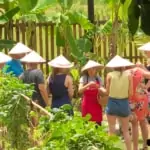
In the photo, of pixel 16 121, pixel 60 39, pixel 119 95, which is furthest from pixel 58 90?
pixel 60 39

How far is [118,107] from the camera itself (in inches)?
281

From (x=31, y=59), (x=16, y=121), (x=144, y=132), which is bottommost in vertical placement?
(x=144, y=132)

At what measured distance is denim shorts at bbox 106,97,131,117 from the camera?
7105 mm

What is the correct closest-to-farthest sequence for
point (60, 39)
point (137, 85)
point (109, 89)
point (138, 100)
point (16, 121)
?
1. point (16, 121)
2. point (109, 89)
3. point (137, 85)
4. point (138, 100)
5. point (60, 39)

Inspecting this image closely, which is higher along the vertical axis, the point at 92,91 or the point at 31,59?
the point at 31,59

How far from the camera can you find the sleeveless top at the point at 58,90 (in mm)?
7281

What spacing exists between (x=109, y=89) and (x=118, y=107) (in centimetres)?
28

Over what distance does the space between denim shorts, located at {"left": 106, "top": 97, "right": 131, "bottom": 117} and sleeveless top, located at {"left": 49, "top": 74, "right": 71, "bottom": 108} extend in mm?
547

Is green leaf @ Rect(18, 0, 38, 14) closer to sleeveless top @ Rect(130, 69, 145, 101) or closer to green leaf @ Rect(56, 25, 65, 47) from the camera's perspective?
sleeveless top @ Rect(130, 69, 145, 101)

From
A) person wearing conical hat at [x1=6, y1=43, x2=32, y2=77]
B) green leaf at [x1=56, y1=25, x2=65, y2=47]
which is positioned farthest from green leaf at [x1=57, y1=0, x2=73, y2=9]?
person wearing conical hat at [x1=6, y1=43, x2=32, y2=77]

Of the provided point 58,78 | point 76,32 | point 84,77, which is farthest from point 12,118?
point 76,32

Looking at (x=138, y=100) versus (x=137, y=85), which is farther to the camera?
(x=138, y=100)

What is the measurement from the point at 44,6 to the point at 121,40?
2324mm

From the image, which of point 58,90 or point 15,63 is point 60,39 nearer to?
point 15,63
